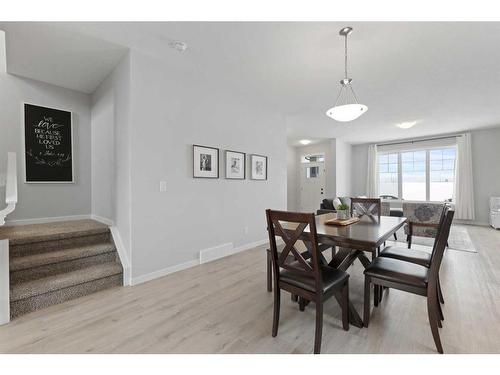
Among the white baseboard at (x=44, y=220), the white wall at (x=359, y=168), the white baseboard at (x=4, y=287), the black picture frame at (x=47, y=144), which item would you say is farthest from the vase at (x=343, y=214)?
the white wall at (x=359, y=168)

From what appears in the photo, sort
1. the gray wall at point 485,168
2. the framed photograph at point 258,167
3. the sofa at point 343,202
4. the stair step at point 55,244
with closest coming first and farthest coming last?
the stair step at point 55,244
the framed photograph at point 258,167
the sofa at point 343,202
the gray wall at point 485,168

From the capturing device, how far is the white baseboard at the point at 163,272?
2525mm

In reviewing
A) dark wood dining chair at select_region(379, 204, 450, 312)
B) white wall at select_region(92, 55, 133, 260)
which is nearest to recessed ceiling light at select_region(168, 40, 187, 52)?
white wall at select_region(92, 55, 133, 260)

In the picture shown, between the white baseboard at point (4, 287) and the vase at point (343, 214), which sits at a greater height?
the vase at point (343, 214)

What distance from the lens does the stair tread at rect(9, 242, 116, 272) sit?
214 centimetres

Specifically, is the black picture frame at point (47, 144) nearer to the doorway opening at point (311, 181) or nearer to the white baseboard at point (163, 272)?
the white baseboard at point (163, 272)

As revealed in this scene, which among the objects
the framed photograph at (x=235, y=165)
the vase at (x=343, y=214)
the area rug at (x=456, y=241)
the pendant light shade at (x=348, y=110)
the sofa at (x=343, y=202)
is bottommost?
the area rug at (x=456, y=241)

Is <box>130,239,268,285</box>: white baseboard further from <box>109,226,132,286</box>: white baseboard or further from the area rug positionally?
the area rug

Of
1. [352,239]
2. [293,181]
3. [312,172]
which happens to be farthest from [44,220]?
[312,172]

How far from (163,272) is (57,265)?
106 centimetres

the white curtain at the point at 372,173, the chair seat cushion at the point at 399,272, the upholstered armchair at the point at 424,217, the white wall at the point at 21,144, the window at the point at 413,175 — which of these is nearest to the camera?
the chair seat cushion at the point at 399,272

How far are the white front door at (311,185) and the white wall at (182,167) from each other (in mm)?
4211

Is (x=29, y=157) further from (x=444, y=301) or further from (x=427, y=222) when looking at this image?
(x=427, y=222)

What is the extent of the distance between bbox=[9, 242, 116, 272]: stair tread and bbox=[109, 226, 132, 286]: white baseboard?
111 mm
